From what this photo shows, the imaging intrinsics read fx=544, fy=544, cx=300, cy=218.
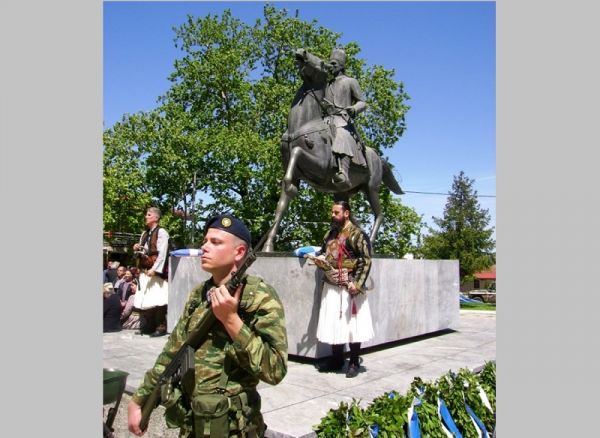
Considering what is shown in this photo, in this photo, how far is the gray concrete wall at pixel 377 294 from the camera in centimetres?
666

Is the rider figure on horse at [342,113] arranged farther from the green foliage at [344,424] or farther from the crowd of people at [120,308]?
the green foliage at [344,424]

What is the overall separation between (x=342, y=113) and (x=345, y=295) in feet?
11.4

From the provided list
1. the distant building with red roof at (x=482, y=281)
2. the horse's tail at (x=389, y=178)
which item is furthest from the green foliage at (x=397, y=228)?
the distant building with red roof at (x=482, y=281)

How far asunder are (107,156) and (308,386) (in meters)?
24.4

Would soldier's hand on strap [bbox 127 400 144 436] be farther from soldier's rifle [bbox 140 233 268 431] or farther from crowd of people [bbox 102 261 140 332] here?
crowd of people [bbox 102 261 140 332]

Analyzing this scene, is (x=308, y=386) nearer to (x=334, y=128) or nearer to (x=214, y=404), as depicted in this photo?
(x=214, y=404)

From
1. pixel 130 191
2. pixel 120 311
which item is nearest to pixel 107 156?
pixel 130 191

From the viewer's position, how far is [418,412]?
4.20m

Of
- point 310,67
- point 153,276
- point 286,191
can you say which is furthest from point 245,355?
point 310,67

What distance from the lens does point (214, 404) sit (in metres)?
2.55

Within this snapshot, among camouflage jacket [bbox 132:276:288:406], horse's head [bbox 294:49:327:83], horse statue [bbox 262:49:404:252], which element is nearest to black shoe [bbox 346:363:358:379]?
horse statue [bbox 262:49:404:252]

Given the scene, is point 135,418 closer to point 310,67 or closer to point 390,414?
point 390,414

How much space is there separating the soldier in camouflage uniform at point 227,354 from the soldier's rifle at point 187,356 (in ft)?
0.14

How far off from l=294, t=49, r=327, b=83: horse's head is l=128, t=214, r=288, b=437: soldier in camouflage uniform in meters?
5.55
